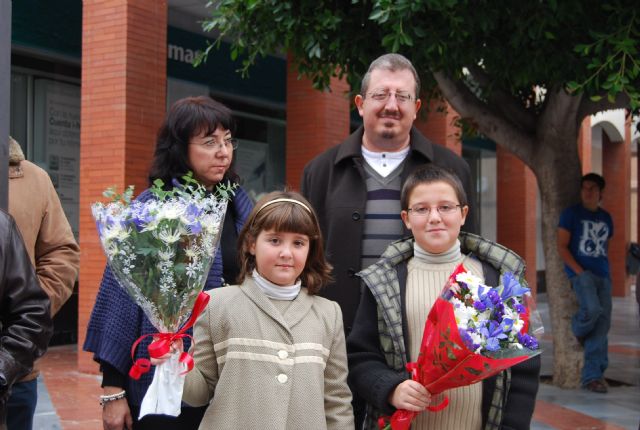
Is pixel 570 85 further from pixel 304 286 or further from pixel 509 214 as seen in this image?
pixel 509 214

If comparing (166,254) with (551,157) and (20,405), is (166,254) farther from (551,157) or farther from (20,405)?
(551,157)

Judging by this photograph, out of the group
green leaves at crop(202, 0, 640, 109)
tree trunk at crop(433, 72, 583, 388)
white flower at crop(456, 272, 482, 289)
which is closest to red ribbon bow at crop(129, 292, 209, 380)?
white flower at crop(456, 272, 482, 289)

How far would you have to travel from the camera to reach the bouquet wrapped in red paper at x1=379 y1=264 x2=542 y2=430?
2559 millimetres

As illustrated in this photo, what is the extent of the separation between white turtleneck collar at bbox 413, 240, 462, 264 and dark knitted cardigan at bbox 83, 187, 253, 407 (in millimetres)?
791

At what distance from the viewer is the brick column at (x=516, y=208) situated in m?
19.0

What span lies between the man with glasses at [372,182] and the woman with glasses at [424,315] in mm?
400

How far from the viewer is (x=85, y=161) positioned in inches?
355

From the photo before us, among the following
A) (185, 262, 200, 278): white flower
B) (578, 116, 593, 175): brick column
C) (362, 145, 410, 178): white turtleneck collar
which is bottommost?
(185, 262, 200, 278): white flower

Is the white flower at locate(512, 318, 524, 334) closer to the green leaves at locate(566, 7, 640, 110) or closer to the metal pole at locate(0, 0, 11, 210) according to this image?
the metal pole at locate(0, 0, 11, 210)

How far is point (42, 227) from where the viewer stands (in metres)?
3.76

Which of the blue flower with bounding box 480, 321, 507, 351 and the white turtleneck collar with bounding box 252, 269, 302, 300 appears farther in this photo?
the white turtleneck collar with bounding box 252, 269, 302, 300

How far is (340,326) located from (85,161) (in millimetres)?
6570

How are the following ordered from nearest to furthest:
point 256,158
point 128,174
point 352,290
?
1. point 352,290
2. point 128,174
3. point 256,158

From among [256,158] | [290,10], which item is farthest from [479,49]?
[256,158]
